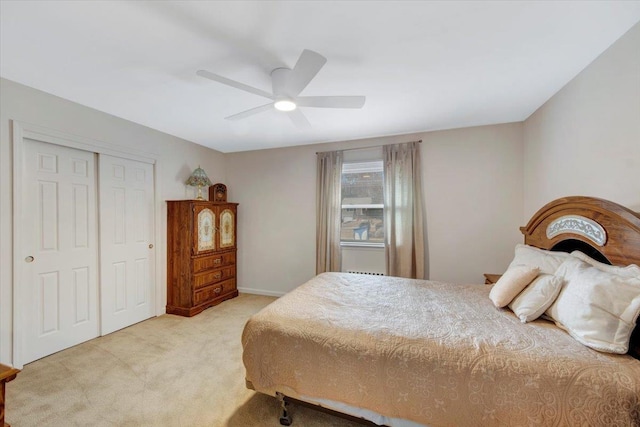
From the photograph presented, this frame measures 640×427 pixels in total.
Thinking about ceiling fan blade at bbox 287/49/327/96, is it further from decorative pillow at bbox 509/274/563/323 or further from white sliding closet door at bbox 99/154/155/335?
white sliding closet door at bbox 99/154/155/335

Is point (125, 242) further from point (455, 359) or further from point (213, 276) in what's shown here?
point (455, 359)

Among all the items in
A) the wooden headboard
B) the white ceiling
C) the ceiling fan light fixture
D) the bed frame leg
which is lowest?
the bed frame leg

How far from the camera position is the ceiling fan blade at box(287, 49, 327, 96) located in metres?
1.51

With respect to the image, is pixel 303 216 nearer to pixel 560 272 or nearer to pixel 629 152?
pixel 560 272

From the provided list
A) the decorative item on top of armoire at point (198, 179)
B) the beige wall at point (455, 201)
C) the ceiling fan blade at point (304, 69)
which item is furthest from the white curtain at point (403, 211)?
the decorative item on top of armoire at point (198, 179)

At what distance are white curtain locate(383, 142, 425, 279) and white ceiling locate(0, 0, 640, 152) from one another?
0.84 m

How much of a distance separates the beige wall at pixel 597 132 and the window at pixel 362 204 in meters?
1.87

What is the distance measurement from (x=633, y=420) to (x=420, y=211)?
101 inches

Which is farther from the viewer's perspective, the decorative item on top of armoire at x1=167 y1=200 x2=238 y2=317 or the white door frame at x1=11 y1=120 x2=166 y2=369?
the decorative item on top of armoire at x1=167 y1=200 x2=238 y2=317

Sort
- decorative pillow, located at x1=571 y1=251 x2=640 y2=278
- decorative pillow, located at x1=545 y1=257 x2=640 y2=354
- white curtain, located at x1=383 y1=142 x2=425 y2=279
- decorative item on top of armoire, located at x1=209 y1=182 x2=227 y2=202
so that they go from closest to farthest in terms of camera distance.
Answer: decorative pillow, located at x1=545 y1=257 x2=640 y2=354
decorative pillow, located at x1=571 y1=251 x2=640 y2=278
white curtain, located at x1=383 y1=142 x2=425 y2=279
decorative item on top of armoire, located at x1=209 y1=182 x2=227 y2=202

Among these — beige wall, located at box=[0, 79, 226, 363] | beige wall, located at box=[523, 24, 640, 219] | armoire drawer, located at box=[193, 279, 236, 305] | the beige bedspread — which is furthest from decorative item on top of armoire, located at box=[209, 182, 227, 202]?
beige wall, located at box=[523, 24, 640, 219]

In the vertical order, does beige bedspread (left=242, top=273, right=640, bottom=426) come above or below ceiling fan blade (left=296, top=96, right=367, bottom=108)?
below

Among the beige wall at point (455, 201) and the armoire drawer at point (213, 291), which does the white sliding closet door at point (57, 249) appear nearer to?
the armoire drawer at point (213, 291)

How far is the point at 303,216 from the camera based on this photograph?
4.12 metres
